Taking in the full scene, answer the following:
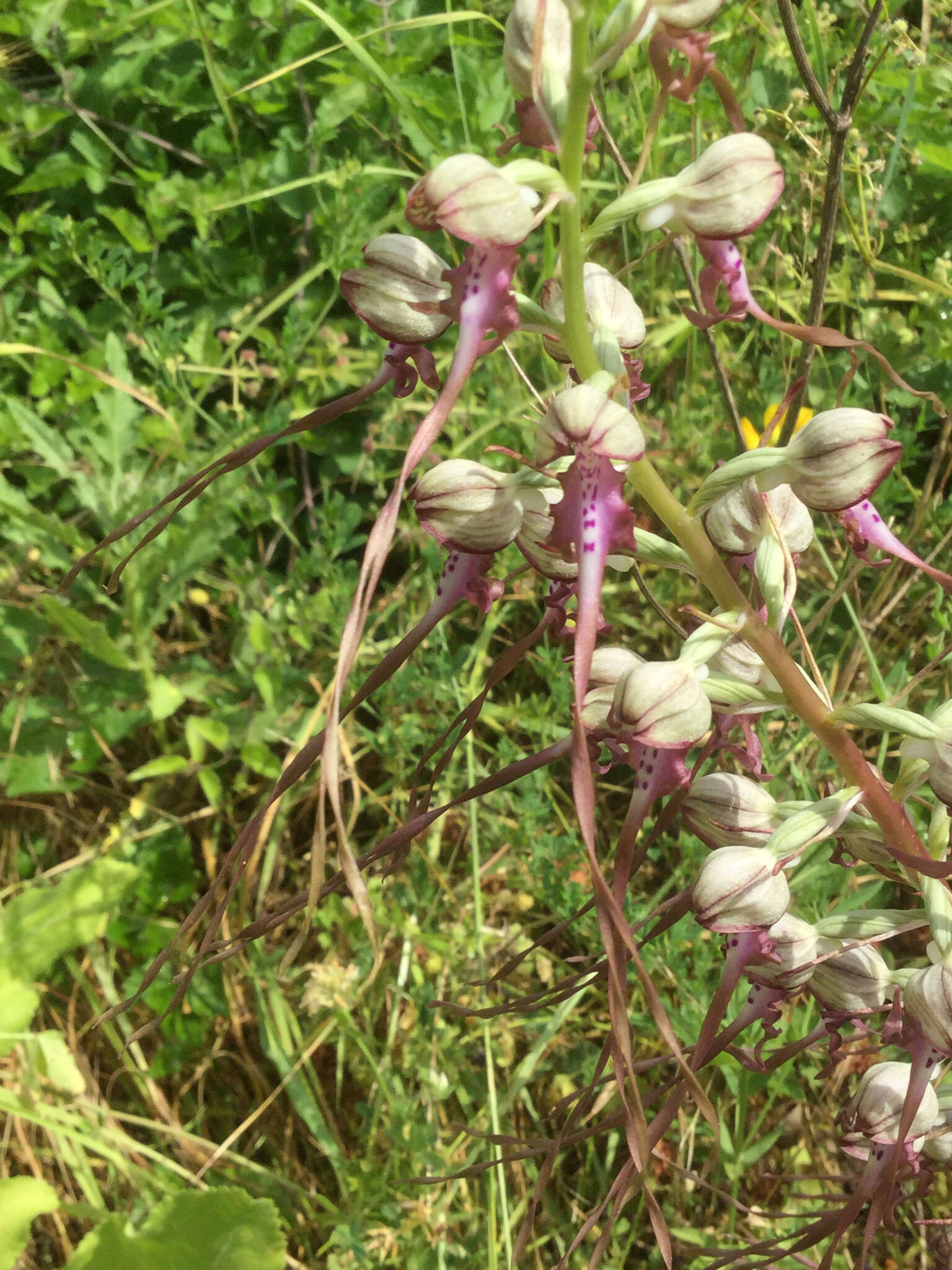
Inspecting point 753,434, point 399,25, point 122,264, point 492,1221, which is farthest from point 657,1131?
point 122,264

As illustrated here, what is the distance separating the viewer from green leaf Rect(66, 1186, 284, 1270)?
119cm

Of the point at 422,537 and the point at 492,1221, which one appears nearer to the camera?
the point at 492,1221

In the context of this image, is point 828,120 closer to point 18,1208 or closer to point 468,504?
point 468,504

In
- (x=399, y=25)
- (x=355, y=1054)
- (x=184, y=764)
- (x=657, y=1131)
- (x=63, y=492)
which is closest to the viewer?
(x=657, y=1131)

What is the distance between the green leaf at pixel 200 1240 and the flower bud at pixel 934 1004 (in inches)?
31.1

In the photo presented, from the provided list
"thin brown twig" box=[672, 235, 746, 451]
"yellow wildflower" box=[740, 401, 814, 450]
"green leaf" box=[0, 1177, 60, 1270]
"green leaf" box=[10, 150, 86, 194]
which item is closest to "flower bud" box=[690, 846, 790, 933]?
"thin brown twig" box=[672, 235, 746, 451]

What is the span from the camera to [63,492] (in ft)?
5.70

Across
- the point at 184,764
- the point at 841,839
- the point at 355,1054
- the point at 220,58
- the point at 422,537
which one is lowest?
the point at 355,1054

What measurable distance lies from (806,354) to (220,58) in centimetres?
→ 112

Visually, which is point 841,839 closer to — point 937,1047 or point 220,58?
point 937,1047

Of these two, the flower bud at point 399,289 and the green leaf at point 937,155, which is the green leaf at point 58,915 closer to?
the flower bud at point 399,289

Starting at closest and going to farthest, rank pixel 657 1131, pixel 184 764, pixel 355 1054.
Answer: pixel 657 1131 → pixel 355 1054 → pixel 184 764

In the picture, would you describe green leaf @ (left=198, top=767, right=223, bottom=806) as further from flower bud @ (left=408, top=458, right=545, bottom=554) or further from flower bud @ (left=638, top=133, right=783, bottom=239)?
flower bud @ (left=638, top=133, right=783, bottom=239)

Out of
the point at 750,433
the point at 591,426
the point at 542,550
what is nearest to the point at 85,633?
the point at 750,433
